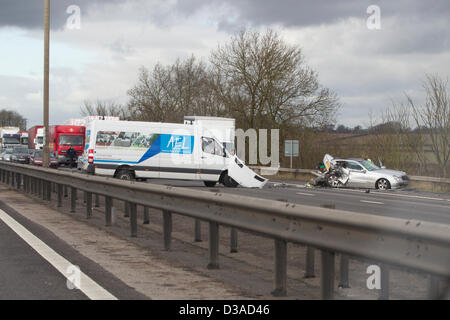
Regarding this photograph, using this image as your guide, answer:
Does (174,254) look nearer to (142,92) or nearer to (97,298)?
(97,298)

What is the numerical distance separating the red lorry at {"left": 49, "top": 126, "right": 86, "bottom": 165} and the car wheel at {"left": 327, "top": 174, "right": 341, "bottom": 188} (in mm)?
23931

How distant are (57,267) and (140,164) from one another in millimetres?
18027

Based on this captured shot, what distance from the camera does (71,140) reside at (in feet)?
161

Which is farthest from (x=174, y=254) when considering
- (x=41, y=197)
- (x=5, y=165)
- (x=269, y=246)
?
(x=5, y=165)

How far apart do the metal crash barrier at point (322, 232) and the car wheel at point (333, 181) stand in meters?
19.6

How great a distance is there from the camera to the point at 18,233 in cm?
1075

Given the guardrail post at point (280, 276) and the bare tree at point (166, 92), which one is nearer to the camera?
the guardrail post at point (280, 276)

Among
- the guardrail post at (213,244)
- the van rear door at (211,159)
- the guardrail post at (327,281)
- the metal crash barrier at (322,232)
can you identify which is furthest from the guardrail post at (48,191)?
the guardrail post at (327,281)

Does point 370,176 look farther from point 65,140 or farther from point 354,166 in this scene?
point 65,140

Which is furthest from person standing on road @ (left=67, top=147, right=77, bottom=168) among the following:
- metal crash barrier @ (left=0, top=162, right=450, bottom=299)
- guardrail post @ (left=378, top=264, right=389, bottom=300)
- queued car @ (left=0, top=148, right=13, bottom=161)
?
guardrail post @ (left=378, top=264, right=389, bottom=300)

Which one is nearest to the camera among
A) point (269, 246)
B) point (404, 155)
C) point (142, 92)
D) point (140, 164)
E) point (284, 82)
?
point (269, 246)

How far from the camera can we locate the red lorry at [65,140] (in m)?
48.4

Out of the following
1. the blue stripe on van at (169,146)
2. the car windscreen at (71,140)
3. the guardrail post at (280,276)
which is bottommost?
the guardrail post at (280,276)

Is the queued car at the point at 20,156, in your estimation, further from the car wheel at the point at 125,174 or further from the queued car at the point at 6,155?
the car wheel at the point at 125,174
